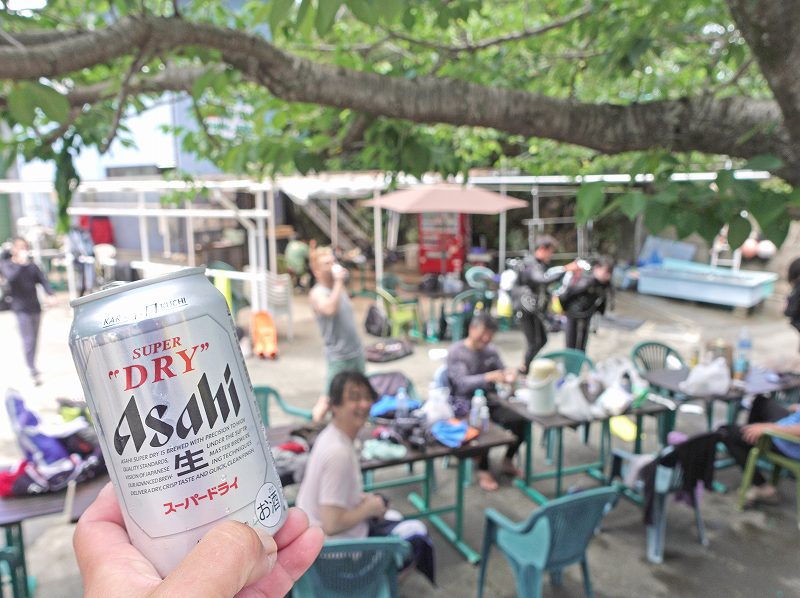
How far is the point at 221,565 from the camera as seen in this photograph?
88cm

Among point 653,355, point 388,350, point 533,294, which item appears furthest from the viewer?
point 388,350

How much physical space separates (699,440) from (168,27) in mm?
3910

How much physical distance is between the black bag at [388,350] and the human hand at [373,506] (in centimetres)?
549

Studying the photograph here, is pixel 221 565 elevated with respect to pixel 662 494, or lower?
elevated

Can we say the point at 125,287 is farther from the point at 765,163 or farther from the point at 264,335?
the point at 264,335

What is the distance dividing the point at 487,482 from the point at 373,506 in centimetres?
221

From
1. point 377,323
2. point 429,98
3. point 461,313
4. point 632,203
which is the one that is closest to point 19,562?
point 429,98

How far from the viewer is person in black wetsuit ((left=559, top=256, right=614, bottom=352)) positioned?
733cm

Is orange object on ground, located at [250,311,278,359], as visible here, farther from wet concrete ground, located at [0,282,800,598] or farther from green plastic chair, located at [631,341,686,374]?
green plastic chair, located at [631,341,686,374]

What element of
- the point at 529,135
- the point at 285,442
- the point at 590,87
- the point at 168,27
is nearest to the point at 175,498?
the point at 168,27

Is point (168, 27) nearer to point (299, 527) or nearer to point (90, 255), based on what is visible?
point (299, 527)

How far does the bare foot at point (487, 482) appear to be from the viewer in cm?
512

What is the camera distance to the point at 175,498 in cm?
97

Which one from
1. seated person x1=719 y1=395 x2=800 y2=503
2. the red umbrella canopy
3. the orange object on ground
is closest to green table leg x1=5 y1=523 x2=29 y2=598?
seated person x1=719 y1=395 x2=800 y2=503
